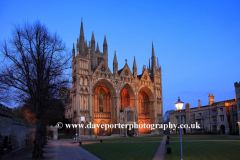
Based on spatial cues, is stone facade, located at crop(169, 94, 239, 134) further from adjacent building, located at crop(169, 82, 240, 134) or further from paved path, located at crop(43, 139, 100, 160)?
paved path, located at crop(43, 139, 100, 160)

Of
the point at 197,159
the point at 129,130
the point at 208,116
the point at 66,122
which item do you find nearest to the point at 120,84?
the point at 129,130

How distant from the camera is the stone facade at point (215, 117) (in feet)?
202

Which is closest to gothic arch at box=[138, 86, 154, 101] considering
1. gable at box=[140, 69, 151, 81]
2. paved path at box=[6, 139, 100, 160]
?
gable at box=[140, 69, 151, 81]

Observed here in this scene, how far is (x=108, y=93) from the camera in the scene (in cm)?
7931

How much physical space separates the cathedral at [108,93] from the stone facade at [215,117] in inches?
505

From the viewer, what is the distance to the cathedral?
222 ft

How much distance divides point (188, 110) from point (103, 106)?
2699 centimetres

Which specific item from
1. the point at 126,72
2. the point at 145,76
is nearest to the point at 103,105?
the point at 126,72

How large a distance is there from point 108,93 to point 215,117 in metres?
33.5

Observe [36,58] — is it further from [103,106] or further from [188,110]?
[188,110]

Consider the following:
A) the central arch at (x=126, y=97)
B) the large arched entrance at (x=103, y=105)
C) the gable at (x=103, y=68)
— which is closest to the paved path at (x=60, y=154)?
the large arched entrance at (x=103, y=105)

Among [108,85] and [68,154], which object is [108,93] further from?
[68,154]

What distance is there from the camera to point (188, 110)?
74938mm

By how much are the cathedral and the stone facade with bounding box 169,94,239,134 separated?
42.1 feet
